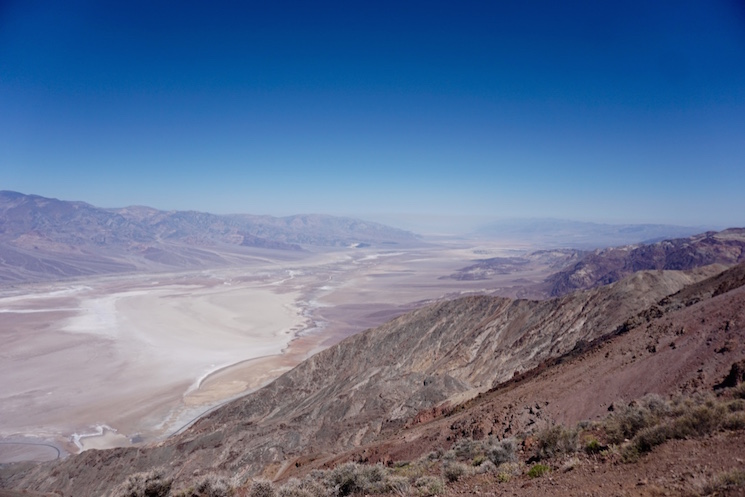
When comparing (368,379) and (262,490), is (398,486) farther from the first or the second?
(368,379)

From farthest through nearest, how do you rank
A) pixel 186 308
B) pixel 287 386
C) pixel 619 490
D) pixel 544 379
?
1. pixel 186 308
2. pixel 287 386
3. pixel 544 379
4. pixel 619 490

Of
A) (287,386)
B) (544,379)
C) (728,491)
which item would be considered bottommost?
(287,386)

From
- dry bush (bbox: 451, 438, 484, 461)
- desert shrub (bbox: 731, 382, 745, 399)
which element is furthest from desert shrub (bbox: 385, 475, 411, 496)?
desert shrub (bbox: 731, 382, 745, 399)

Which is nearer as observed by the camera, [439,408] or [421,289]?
[439,408]

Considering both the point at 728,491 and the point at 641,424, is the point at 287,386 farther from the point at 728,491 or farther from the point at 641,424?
the point at 728,491

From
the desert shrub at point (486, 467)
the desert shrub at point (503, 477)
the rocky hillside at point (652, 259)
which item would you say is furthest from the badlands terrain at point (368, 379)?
the rocky hillside at point (652, 259)

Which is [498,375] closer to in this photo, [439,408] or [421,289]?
[439,408]

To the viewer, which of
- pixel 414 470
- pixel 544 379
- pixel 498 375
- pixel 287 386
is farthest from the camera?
pixel 287 386

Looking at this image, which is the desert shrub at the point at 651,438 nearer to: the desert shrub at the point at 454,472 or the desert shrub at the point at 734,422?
the desert shrub at the point at 734,422

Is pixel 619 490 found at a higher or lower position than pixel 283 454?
higher

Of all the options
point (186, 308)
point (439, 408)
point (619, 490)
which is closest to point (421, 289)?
point (186, 308)
